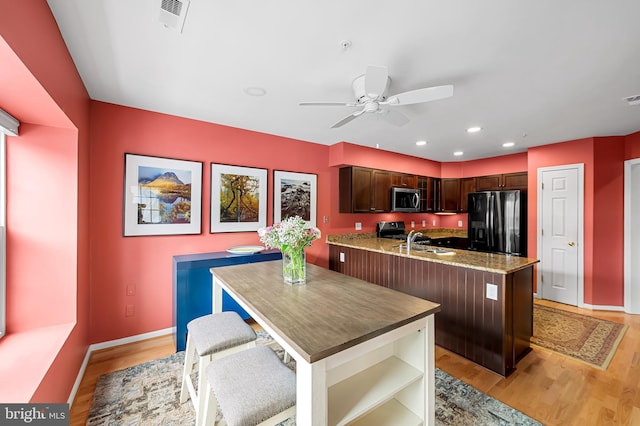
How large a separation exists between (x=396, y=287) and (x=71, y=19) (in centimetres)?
353

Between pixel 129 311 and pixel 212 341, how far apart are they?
1826 millimetres

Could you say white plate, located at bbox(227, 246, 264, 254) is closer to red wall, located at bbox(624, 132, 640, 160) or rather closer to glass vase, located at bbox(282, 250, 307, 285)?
glass vase, located at bbox(282, 250, 307, 285)

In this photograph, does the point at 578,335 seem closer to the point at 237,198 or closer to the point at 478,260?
the point at 478,260

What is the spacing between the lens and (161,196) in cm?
283

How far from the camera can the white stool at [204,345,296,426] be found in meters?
1.04

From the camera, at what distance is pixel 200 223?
3074mm

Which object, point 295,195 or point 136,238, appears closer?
point 136,238

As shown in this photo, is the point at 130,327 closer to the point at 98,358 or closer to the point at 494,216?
the point at 98,358

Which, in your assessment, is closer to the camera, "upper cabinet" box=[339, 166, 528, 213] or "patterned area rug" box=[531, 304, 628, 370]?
"patterned area rug" box=[531, 304, 628, 370]

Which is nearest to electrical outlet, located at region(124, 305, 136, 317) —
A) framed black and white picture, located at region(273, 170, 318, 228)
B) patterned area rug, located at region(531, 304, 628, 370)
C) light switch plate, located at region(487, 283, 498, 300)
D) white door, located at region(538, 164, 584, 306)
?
framed black and white picture, located at region(273, 170, 318, 228)

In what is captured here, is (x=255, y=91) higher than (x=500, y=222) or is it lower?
higher

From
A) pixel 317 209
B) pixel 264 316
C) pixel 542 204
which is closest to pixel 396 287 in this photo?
pixel 317 209

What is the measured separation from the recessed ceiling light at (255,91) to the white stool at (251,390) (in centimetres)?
208

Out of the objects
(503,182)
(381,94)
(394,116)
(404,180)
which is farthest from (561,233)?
(381,94)
